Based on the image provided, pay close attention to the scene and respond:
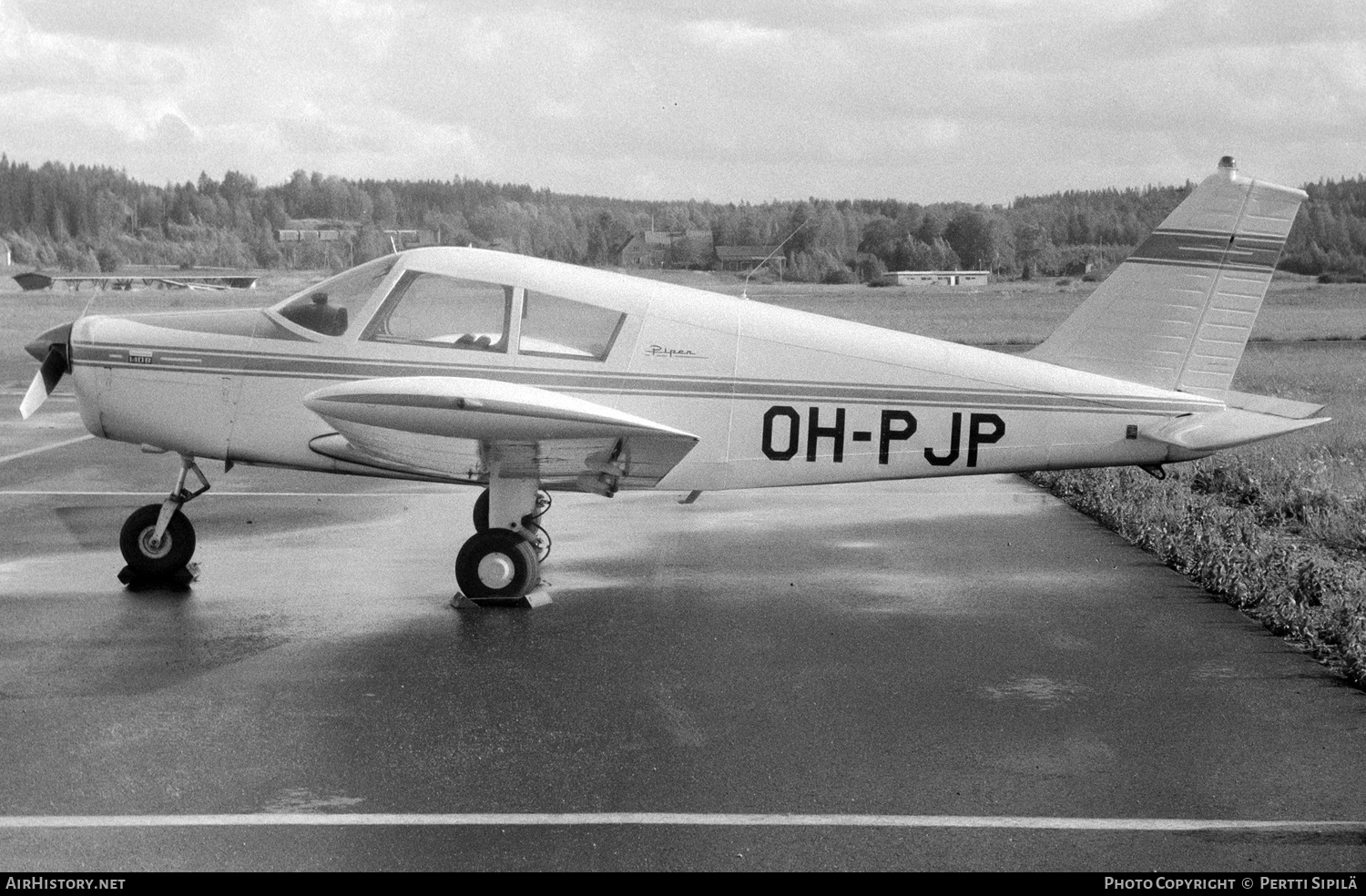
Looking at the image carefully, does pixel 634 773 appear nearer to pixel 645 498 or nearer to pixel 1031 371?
pixel 1031 371

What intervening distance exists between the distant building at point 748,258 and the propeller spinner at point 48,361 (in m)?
4.96

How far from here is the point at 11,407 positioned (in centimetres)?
2167

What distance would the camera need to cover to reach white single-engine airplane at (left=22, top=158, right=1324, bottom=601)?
859 centimetres

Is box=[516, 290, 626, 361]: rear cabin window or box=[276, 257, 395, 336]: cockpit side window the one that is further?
box=[276, 257, 395, 336]: cockpit side window

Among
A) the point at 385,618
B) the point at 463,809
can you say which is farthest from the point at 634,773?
the point at 385,618

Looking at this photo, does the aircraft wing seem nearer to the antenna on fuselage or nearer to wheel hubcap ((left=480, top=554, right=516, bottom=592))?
wheel hubcap ((left=480, top=554, right=516, bottom=592))

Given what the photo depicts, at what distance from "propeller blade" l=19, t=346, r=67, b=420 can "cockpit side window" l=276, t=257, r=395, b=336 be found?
150cm

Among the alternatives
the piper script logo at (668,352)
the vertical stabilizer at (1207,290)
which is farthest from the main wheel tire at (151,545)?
the vertical stabilizer at (1207,290)

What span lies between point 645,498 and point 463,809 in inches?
324

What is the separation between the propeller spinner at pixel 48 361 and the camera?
8.96m

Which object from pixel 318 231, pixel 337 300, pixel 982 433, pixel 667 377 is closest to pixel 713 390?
pixel 667 377

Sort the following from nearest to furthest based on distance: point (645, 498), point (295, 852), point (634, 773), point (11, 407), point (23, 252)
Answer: point (295, 852)
point (634, 773)
point (645, 498)
point (11, 407)
point (23, 252)

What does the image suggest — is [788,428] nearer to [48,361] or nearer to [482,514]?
[482,514]

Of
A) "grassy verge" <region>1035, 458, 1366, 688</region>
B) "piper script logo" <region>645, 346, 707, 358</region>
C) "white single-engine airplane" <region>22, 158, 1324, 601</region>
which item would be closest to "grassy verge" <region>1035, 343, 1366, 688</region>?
"grassy verge" <region>1035, 458, 1366, 688</region>
